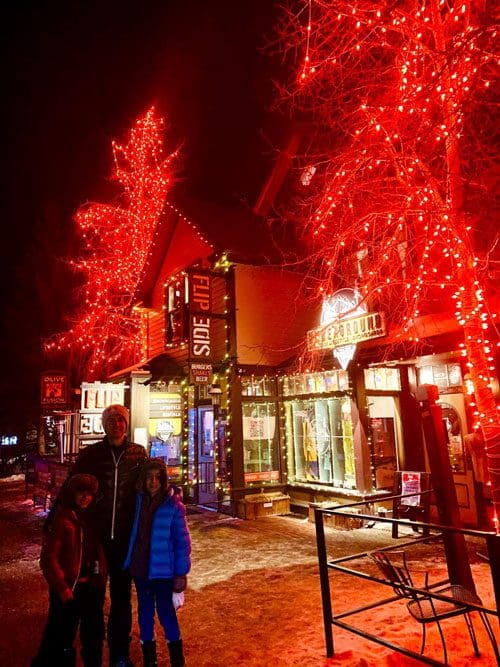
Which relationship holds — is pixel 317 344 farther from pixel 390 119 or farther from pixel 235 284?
pixel 390 119

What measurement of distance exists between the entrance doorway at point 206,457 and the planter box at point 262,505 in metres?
2.06

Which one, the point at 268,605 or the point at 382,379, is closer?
the point at 268,605

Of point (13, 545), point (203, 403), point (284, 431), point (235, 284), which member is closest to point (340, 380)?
point (284, 431)

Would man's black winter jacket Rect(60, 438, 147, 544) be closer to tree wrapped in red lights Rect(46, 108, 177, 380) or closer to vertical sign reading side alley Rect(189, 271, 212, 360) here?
vertical sign reading side alley Rect(189, 271, 212, 360)

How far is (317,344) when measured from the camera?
10.9 m

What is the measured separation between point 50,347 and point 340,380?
19308mm

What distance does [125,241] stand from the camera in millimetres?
21953

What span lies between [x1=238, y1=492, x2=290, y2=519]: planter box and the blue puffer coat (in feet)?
24.7

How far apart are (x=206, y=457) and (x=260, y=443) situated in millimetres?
2206

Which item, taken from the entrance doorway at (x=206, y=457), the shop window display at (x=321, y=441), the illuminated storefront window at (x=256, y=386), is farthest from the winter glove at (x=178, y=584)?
the entrance doorway at (x=206, y=457)

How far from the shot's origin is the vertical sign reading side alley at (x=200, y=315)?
11.9 m

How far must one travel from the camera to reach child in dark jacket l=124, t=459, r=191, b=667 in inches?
164

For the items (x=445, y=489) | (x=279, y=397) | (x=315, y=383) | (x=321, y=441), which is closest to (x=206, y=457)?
(x=279, y=397)

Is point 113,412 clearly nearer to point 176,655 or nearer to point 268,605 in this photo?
point 176,655
